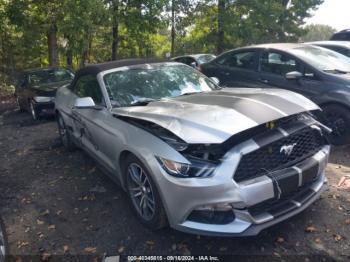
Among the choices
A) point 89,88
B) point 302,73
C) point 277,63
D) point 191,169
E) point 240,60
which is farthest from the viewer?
point 240,60

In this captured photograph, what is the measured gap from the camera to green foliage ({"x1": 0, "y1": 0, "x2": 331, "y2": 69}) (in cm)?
1353

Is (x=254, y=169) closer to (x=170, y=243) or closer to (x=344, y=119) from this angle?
(x=170, y=243)

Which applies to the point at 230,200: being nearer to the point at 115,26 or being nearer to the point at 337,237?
the point at 337,237

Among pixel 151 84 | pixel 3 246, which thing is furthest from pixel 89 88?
pixel 3 246

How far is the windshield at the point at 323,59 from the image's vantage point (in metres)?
6.08

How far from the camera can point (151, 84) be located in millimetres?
4582

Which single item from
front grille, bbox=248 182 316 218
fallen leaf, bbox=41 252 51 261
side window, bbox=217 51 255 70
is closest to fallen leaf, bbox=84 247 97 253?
fallen leaf, bbox=41 252 51 261

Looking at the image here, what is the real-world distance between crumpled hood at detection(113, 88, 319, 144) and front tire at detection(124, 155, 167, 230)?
52 centimetres

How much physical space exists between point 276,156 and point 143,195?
1395mm

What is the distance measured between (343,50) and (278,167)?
6.76 m

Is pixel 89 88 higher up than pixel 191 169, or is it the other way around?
pixel 89 88

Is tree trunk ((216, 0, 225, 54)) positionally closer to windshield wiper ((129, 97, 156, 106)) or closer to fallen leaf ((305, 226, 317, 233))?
windshield wiper ((129, 97, 156, 106))

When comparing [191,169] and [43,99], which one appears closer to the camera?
[191,169]

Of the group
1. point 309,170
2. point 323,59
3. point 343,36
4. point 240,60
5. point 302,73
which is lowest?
point 309,170
